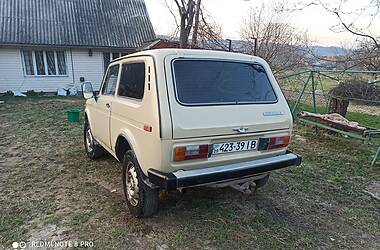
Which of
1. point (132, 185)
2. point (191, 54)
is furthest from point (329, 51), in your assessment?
point (132, 185)

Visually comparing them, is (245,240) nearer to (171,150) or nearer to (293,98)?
(171,150)

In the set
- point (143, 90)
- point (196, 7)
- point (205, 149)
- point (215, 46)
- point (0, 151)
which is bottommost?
point (0, 151)

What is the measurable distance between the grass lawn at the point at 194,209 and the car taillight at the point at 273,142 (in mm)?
844

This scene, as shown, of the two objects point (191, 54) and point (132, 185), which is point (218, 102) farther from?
point (132, 185)

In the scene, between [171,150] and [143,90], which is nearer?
Result: [171,150]

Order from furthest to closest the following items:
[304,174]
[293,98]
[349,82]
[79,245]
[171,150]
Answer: [293,98]
[349,82]
[304,174]
[79,245]
[171,150]

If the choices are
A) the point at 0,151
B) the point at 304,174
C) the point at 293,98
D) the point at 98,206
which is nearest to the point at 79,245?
the point at 98,206

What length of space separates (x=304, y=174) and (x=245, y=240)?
2.16 metres

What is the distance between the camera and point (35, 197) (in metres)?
3.61

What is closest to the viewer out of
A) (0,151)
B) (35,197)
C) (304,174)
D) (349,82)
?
(35,197)

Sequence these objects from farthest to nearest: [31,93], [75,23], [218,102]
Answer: [75,23] < [31,93] < [218,102]

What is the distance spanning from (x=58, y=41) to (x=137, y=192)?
1379cm

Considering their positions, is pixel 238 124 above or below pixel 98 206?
above

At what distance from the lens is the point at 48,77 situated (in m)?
14.7
